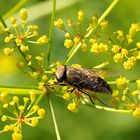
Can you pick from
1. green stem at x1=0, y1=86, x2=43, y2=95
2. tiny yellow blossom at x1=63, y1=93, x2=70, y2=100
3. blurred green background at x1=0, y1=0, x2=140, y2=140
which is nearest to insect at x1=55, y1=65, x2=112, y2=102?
tiny yellow blossom at x1=63, y1=93, x2=70, y2=100

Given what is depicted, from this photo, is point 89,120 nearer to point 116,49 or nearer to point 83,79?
point 83,79

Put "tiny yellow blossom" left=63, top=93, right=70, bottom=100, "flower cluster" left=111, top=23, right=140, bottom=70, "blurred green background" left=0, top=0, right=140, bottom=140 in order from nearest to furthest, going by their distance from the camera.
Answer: "tiny yellow blossom" left=63, top=93, right=70, bottom=100, "flower cluster" left=111, top=23, right=140, bottom=70, "blurred green background" left=0, top=0, right=140, bottom=140

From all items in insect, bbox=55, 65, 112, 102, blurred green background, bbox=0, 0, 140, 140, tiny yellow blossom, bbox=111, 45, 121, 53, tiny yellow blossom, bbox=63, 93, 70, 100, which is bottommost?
tiny yellow blossom, bbox=63, 93, 70, 100

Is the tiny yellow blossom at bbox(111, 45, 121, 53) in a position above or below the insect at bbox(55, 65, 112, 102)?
above

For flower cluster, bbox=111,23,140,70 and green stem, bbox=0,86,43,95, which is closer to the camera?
green stem, bbox=0,86,43,95

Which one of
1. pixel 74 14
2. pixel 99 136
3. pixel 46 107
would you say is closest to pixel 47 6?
pixel 74 14

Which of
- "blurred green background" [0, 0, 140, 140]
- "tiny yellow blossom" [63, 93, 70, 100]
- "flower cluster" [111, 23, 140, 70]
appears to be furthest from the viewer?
"blurred green background" [0, 0, 140, 140]

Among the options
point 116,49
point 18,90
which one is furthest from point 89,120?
point 18,90

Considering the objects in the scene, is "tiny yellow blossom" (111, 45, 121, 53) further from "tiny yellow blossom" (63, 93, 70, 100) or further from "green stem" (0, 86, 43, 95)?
"green stem" (0, 86, 43, 95)

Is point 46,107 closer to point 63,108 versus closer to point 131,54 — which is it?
point 63,108

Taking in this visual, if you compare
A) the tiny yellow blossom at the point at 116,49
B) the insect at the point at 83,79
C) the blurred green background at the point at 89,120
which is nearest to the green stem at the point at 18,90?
the insect at the point at 83,79
